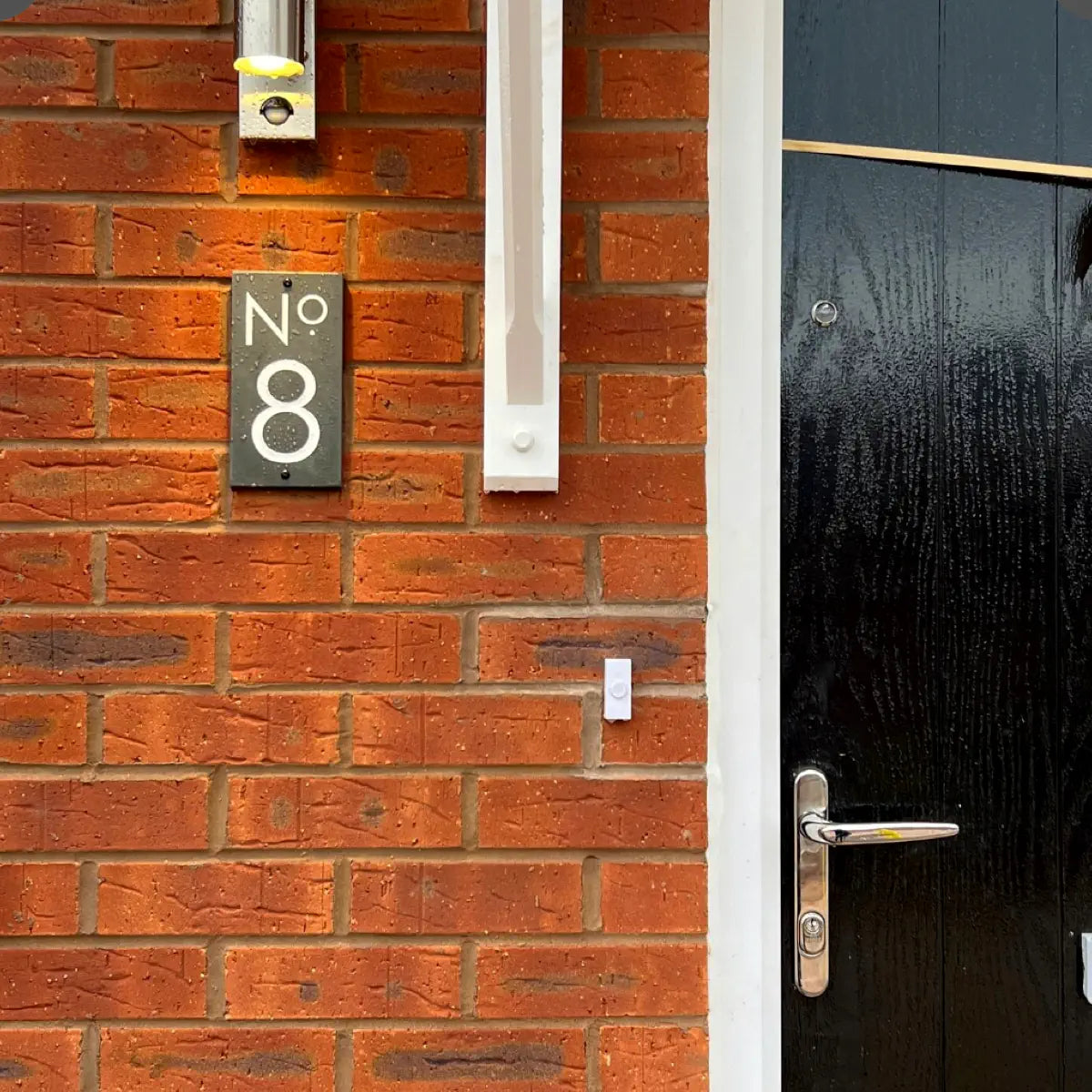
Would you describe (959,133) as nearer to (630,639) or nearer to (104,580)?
(630,639)

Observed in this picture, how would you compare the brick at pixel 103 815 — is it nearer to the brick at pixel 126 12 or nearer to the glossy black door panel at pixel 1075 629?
the brick at pixel 126 12

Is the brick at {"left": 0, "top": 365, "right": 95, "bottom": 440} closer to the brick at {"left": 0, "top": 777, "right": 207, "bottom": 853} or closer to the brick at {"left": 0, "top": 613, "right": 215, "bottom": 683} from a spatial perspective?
the brick at {"left": 0, "top": 613, "right": 215, "bottom": 683}

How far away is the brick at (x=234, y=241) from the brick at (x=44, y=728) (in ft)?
1.66

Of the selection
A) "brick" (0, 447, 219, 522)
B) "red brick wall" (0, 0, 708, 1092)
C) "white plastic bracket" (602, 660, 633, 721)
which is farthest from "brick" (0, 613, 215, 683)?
"white plastic bracket" (602, 660, 633, 721)

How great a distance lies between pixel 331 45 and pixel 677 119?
1.37 feet

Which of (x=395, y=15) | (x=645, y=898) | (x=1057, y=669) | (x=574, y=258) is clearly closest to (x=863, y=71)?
(x=574, y=258)

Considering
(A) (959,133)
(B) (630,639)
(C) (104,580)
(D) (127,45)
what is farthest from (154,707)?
(A) (959,133)

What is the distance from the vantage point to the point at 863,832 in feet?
4.33

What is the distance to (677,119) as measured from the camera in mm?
1229

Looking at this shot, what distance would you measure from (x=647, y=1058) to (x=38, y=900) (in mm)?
719

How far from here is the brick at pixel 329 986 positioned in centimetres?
119

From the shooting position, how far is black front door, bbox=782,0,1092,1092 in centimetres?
135

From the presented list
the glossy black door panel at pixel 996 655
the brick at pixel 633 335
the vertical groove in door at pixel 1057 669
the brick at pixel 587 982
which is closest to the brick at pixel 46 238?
the brick at pixel 633 335

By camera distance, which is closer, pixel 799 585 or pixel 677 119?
pixel 677 119
